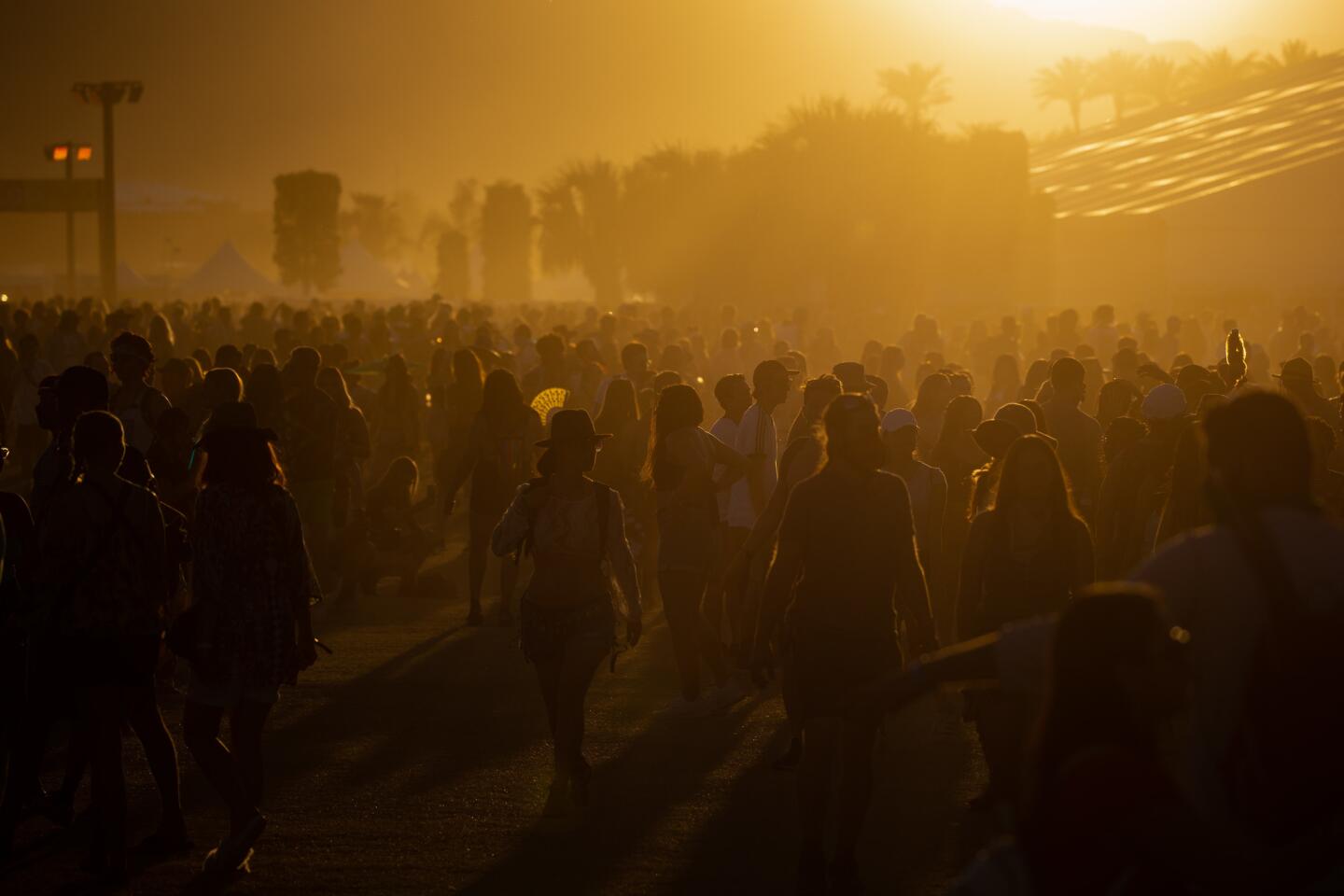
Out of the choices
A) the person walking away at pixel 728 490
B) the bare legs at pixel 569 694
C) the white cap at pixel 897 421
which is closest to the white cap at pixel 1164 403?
the white cap at pixel 897 421

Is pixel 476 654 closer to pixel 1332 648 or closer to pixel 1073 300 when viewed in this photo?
pixel 1332 648

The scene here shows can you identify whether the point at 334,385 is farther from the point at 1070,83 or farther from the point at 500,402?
the point at 1070,83

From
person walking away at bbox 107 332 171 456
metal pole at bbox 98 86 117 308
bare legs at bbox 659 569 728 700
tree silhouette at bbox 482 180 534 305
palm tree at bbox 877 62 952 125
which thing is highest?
palm tree at bbox 877 62 952 125

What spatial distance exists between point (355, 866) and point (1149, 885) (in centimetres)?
410

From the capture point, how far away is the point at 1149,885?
3.41m

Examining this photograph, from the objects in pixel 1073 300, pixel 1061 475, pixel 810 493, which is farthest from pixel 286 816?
pixel 1073 300

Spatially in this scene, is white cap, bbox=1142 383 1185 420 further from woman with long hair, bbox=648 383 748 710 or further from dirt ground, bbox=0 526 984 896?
woman with long hair, bbox=648 383 748 710

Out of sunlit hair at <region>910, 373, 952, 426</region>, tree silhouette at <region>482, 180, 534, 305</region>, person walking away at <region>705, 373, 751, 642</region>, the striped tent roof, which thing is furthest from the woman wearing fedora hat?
tree silhouette at <region>482, 180, 534, 305</region>

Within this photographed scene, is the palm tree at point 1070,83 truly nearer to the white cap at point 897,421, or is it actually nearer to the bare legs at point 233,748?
the white cap at point 897,421

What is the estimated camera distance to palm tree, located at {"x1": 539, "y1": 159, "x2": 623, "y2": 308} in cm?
8744

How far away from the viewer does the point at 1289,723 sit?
11.4ft

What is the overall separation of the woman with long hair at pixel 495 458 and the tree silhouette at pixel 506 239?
125171 mm

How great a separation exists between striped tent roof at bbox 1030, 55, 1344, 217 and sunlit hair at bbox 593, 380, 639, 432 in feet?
198

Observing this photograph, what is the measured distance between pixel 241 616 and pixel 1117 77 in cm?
15530
